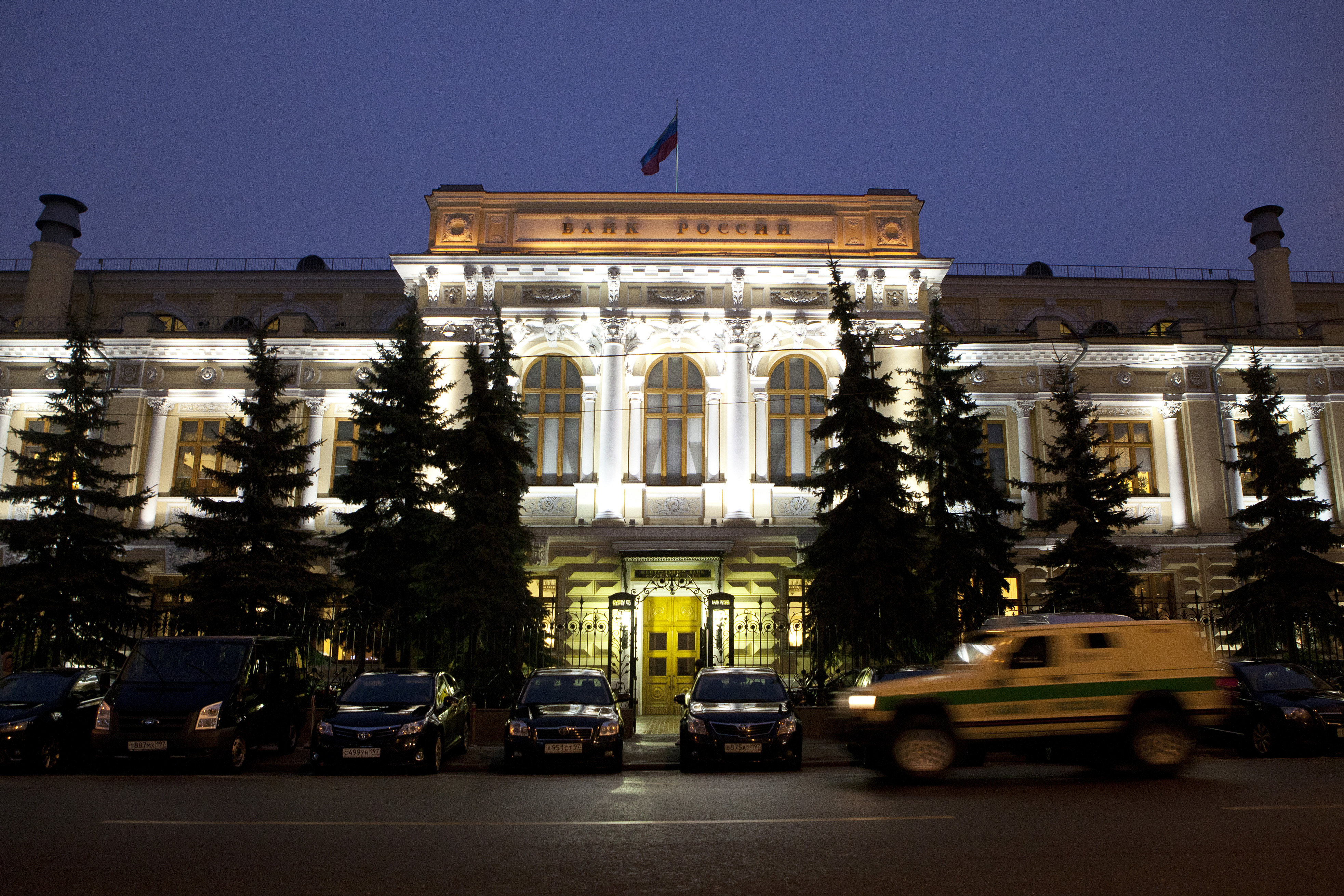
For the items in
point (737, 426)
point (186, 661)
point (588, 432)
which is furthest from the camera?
point (588, 432)

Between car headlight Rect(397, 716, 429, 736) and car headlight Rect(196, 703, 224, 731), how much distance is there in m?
2.59

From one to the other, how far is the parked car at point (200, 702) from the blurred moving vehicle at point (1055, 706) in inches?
350

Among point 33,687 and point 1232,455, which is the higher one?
point 1232,455

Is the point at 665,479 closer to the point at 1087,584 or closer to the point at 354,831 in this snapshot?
the point at 1087,584

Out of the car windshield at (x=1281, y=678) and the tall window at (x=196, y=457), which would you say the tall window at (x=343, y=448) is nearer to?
the tall window at (x=196, y=457)

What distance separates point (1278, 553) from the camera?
23.2m

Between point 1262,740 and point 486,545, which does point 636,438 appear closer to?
point 486,545

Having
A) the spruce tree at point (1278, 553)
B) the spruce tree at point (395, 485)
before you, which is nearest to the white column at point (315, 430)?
the spruce tree at point (395, 485)

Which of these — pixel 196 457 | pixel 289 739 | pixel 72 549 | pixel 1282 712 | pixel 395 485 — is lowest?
pixel 289 739

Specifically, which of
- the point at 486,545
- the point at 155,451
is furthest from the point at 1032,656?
the point at 155,451

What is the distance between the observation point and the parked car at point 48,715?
517 inches

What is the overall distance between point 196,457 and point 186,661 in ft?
55.9

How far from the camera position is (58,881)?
623 centimetres

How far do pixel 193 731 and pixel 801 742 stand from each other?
8540 millimetres
